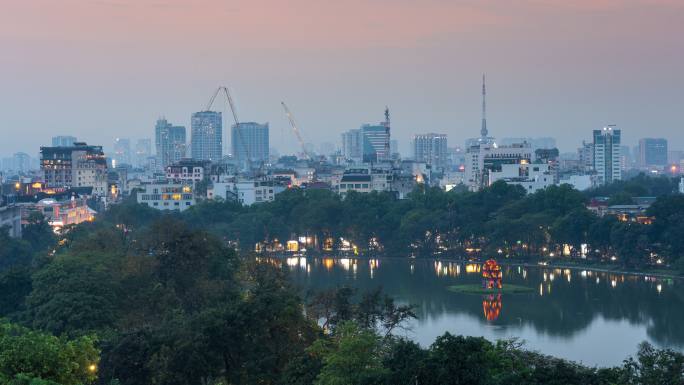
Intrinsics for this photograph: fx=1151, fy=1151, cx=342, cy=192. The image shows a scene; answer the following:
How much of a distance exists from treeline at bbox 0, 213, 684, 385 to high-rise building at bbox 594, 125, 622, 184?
57503mm

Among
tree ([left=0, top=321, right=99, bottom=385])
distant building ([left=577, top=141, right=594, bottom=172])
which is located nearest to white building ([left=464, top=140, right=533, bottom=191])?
distant building ([left=577, top=141, right=594, bottom=172])

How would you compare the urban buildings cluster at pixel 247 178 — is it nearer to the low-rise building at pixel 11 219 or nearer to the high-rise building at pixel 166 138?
the low-rise building at pixel 11 219

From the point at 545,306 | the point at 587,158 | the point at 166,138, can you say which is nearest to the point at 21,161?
the point at 166,138

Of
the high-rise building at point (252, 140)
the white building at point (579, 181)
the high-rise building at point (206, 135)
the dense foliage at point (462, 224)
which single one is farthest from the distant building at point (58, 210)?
the high-rise building at point (252, 140)

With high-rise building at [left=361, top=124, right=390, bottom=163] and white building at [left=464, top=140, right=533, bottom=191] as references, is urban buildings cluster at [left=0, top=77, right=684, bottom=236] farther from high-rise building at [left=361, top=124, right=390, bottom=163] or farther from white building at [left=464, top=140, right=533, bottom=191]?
high-rise building at [left=361, top=124, right=390, bottom=163]

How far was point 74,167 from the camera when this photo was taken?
65875 mm

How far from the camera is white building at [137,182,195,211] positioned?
55594 mm

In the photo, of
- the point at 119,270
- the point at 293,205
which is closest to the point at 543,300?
the point at 119,270

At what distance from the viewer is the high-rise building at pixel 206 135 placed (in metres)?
109

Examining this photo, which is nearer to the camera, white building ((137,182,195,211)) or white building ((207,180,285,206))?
white building ((137,182,195,211))

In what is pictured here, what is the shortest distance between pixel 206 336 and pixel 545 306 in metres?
13.5

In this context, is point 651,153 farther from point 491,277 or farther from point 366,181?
point 491,277

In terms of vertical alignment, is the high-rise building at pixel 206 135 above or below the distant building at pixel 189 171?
above

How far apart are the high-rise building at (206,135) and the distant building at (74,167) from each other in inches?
1651
